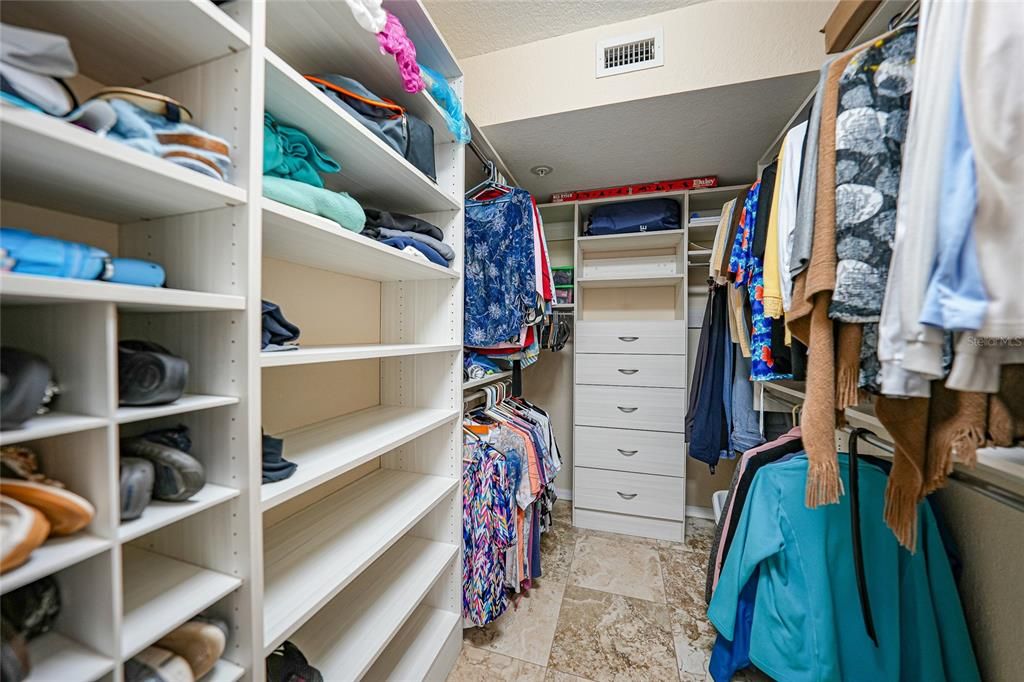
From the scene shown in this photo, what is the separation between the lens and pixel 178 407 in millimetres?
520

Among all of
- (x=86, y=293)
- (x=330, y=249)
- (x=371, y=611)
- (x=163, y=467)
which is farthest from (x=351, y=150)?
(x=371, y=611)

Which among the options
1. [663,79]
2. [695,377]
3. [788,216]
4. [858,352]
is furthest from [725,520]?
[663,79]

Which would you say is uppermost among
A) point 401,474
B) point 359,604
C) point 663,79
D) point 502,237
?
point 663,79

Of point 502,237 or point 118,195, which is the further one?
point 502,237

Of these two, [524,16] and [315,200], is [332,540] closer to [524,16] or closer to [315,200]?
[315,200]

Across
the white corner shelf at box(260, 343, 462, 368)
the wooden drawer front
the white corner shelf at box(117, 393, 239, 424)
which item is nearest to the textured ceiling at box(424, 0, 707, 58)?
the white corner shelf at box(260, 343, 462, 368)

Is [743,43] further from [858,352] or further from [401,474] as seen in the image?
[401,474]

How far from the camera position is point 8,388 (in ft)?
1.31

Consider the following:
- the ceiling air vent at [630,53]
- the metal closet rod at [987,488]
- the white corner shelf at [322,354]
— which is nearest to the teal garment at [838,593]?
the metal closet rod at [987,488]

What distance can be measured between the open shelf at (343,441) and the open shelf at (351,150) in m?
0.76

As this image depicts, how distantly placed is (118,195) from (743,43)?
1.85m

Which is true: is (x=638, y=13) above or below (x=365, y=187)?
above

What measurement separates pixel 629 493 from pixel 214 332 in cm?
218

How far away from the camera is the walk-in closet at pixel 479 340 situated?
48 centimetres
